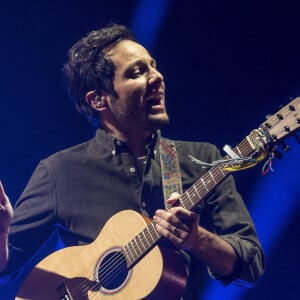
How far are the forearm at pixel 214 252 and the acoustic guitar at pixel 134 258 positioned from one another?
110 mm

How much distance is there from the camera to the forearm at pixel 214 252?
7.08 feet

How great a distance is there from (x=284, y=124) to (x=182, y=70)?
151cm

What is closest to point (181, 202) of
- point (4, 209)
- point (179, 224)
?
point (179, 224)

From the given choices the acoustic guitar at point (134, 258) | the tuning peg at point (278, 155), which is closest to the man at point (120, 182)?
the acoustic guitar at point (134, 258)

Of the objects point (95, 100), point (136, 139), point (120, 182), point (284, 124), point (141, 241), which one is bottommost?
point (141, 241)

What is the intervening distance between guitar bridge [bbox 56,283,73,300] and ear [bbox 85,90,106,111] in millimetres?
1014

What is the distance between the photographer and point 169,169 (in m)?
2.57

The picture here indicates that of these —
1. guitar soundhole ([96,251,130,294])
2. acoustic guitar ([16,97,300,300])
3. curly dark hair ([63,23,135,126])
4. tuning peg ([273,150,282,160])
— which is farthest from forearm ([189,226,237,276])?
curly dark hair ([63,23,135,126])

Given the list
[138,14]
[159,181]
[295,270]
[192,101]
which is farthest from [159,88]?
[295,270]

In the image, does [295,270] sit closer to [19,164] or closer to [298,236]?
[298,236]

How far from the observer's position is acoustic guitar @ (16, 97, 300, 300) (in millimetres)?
2064

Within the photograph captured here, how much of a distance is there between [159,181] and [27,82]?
136 cm

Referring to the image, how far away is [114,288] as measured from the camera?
2291mm

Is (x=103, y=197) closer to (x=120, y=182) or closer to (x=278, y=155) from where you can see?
(x=120, y=182)
